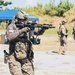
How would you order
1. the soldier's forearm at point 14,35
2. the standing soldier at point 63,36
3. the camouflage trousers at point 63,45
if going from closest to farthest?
the soldier's forearm at point 14,35, the standing soldier at point 63,36, the camouflage trousers at point 63,45

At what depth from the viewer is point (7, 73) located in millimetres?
10234

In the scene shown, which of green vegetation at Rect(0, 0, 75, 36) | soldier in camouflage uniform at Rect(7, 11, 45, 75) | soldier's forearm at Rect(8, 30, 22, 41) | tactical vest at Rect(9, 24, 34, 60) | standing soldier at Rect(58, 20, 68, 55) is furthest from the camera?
green vegetation at Rect(0, 0, 75, 36)

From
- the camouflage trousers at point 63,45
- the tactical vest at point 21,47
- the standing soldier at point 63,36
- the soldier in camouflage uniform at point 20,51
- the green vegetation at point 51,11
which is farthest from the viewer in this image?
the green vegetation at point 51,11

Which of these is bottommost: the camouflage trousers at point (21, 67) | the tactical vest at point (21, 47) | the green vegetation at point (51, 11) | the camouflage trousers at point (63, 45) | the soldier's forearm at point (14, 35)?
the green vegetation at point (51, 11)

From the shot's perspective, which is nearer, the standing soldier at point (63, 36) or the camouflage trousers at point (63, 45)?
the standing soldier at point (63, 36)

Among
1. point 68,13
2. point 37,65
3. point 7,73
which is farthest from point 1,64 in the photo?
point 68,13

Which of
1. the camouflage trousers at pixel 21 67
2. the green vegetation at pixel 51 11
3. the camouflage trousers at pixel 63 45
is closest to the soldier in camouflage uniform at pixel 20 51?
the camouflage trousers at pixel 21 67

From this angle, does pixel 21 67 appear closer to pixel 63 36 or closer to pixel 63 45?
pixel 63 36

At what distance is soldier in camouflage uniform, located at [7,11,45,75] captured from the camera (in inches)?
258

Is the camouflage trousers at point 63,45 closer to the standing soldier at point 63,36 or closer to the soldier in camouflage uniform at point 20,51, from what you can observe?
the standing soldier at point 63,36

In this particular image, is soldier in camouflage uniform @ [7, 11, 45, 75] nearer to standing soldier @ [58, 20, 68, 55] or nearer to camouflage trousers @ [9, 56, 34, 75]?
camouflage trousers @ [9, 56, 34, 75]

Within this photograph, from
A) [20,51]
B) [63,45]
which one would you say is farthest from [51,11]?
[20,51]

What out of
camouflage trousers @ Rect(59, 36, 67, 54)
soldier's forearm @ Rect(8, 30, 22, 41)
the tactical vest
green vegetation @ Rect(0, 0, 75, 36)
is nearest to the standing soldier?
camouflage trousers @ Rect(59, 36, 67, 54)

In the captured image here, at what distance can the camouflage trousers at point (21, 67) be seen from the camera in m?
6.64
